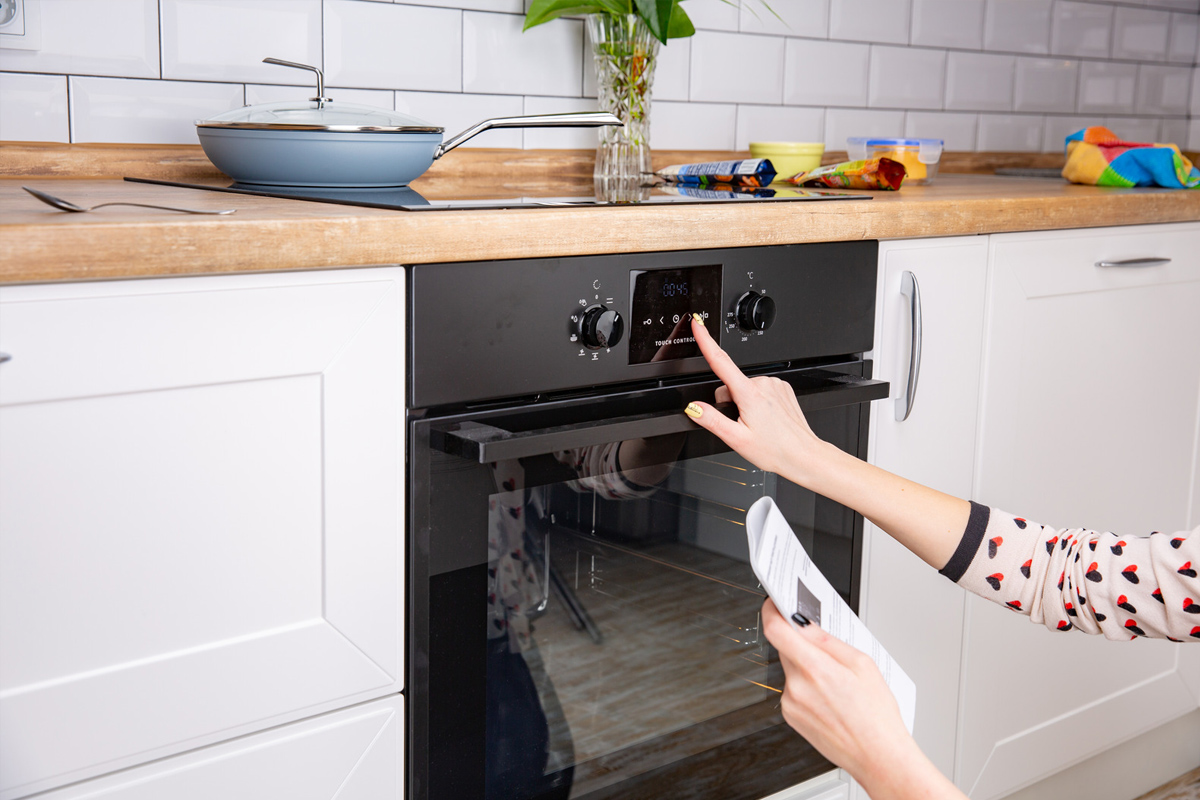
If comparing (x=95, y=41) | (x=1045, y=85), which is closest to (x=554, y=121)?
(x=95, y=41)

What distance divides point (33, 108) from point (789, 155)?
1111 mm

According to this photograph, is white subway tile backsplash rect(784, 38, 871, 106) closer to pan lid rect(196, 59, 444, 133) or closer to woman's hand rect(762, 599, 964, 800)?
pan lid rect(196, 59, 444, 133)

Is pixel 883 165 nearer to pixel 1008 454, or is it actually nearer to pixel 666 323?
pixel 1008 454

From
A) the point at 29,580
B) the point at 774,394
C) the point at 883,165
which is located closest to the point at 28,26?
the point at 29,580

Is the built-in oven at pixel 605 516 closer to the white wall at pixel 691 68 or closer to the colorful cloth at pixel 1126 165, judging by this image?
the white wall at pixel 691 68

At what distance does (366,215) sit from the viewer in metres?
0.86

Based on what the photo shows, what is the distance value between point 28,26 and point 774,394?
957 millimetres

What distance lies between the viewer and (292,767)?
0.90m

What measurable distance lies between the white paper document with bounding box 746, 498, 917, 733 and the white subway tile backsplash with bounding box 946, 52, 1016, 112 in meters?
1.66

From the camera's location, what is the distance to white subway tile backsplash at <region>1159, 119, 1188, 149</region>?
271 centimetres

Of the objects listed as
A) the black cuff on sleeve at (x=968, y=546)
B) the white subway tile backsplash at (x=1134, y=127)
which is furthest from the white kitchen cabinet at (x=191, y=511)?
the white subway tile backsplash at (x=1134, y=127)

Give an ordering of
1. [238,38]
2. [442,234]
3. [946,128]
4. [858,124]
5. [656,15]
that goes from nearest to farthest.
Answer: [442,234]
[238,38]
[656,15]
[858,124]
[946,128]

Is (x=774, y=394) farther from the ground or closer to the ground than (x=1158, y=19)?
closer to the ground

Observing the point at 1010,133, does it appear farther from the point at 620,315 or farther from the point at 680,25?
the point at 620,315
